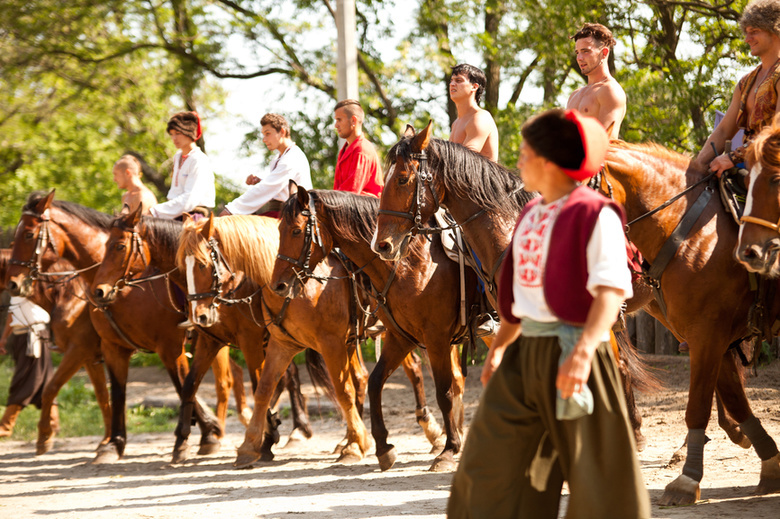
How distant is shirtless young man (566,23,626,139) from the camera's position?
232 inches

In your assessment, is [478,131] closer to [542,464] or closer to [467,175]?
[467,175]

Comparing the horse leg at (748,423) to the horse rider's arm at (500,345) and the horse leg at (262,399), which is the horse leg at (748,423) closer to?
the horse rider's arm at (500,345)

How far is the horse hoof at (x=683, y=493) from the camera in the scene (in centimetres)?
482

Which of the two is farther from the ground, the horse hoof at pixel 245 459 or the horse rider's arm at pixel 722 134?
the horse rider's arm at pixel 722 134

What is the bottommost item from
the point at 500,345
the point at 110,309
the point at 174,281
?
the point at 110,309

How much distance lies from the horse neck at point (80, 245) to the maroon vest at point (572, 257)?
665 cm

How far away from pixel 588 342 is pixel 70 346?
289 inches

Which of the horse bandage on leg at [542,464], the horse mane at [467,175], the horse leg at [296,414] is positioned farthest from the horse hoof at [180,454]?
the horse bandage on leg at [542,464]

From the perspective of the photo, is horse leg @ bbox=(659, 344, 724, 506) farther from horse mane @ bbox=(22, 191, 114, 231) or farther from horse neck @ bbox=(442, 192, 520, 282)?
horse mane @ bbox=(22, 191, 114, 231)

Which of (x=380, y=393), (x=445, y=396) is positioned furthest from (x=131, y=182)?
(x=445, y=396)

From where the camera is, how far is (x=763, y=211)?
4.49 meters

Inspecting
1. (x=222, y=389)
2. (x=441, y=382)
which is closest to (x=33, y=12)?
(x=222, y=389)

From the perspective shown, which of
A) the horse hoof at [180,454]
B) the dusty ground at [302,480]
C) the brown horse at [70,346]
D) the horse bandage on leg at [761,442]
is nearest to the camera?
the horse bandage on leg at [761,442]

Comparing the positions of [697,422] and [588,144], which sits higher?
[588,144]
